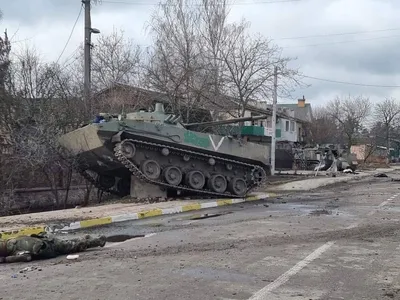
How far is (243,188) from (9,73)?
Result: 9.93 metres

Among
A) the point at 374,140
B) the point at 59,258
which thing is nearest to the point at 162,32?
the point at 59,258

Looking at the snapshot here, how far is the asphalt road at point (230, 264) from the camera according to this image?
5.44 meters

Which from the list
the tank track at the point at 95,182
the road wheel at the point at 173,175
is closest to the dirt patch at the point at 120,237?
the road wheel at the point at 173,175

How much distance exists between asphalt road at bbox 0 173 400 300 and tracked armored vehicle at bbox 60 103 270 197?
3.70 m

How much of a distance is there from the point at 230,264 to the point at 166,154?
27.9ft

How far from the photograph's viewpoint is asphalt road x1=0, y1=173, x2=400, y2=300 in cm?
544

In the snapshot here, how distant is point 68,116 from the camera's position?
1944 cm

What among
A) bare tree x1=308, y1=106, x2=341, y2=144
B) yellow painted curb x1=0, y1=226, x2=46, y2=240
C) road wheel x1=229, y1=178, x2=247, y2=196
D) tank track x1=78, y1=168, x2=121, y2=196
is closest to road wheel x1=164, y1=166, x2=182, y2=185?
road wheel x1=229, y1=178, x2=247, y2=196

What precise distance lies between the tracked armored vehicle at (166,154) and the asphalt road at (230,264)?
3.70 meters

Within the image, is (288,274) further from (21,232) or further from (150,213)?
(150,213)

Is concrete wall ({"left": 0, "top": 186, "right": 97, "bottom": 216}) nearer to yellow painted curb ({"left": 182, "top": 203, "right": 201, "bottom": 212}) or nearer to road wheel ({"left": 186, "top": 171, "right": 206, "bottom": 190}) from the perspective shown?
road wheel ({"left": 186, "top": 171, "right": 206, "bottom": 190})

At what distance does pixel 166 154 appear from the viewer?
1500 centimetres

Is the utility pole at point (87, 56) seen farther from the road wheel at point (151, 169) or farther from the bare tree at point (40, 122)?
the road wheel at point (151, 169)

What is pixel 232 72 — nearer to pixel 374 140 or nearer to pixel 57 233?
pixel 57 233
